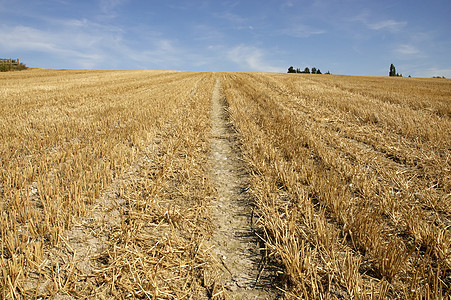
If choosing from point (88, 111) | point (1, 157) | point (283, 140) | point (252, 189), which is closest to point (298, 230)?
point (252, 189)

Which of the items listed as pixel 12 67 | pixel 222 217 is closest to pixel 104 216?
pixel 222 217

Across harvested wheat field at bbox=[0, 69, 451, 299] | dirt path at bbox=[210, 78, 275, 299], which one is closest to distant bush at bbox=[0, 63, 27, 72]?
harvested wheat field at bbox=[0, 69, 451, 299]

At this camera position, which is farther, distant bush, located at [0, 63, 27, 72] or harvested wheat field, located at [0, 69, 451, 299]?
distant bush, located at [0, 63, 27, 72]

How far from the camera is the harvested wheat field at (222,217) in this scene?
1.88 meters

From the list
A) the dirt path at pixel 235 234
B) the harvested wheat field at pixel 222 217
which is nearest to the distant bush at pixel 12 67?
the harvested wheat field at pixel 222 217

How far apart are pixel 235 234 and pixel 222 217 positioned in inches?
14.0

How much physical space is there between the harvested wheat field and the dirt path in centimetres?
1

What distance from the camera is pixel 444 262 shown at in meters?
2.08

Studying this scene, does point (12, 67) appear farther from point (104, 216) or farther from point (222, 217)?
point (222, 217)

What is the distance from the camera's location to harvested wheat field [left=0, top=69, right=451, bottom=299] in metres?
1.88

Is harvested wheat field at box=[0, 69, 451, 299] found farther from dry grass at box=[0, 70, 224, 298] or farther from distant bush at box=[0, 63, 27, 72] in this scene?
distant bush at box=[0, 63, 27, 72]

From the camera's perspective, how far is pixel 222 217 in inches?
114

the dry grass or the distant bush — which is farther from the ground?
the distant bush

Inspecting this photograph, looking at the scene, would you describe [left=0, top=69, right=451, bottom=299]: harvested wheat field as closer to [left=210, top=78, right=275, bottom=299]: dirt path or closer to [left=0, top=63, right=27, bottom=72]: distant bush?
[left=210, top=78, right=275, bottom=299]: dirt path
